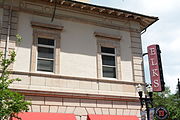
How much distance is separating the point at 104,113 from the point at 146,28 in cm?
701

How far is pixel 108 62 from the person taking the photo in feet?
50.2

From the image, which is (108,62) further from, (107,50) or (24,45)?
(24,45)

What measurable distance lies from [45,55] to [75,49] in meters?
1.79

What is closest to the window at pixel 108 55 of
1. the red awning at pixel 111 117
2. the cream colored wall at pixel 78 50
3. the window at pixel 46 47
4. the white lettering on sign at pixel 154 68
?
the cream colored wall at pixel 78 50

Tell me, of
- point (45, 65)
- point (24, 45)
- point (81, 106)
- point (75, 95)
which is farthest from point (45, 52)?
point (81, 106)

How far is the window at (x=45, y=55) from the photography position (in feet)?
44.3

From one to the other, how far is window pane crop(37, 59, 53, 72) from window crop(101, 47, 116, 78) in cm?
327

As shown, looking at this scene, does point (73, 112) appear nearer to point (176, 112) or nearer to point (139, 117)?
point (139, 117)

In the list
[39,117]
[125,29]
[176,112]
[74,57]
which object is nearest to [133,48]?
[125,29]

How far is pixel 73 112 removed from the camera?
13125mm

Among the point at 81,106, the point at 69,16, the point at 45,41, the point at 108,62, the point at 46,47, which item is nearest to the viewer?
the point at 81,106

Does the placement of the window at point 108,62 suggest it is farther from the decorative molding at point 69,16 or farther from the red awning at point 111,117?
the red awning at point 111,117

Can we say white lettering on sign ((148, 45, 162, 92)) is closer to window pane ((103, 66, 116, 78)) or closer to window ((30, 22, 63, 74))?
window pane ((103, 66, 116, 78))

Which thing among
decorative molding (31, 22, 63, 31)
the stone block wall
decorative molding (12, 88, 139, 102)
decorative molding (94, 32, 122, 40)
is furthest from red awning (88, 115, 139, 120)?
decorative molding (31, 22, 63, 31)
